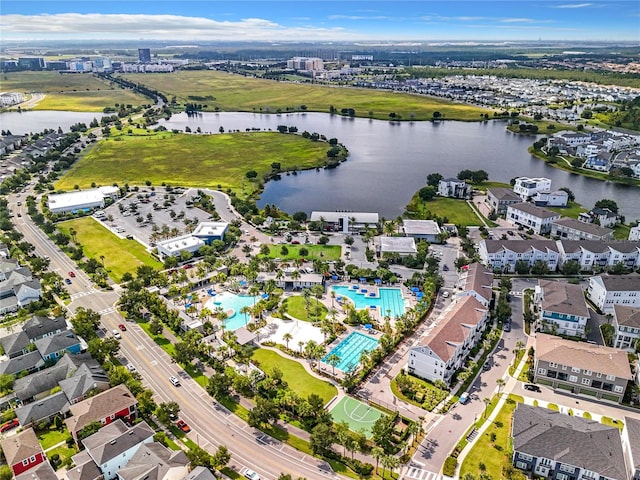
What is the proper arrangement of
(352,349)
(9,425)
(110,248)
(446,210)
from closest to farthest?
(9,425) → (352,349) → (110,248) → (446,210)

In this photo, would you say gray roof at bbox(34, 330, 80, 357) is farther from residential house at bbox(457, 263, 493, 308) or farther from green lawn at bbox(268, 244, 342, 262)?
residential house at bbox(457, 263, 493, 308)

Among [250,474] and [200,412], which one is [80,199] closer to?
[200,412]

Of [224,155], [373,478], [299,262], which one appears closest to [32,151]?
[224,155]

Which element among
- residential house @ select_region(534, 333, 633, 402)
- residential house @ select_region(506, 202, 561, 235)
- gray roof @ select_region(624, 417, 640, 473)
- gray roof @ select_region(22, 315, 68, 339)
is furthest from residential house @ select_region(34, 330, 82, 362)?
residential house @ select_region(506, 202, 561, 235)

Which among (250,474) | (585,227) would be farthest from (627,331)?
(250,474)

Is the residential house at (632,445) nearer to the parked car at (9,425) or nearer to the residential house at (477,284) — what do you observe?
the residential house at (477,284)

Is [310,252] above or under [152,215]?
under

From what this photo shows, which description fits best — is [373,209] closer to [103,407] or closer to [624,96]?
[103,407]
